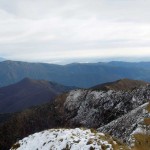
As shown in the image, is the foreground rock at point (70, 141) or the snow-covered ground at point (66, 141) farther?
the snow-covered ground at point (66, 141)

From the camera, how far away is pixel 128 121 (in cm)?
8838

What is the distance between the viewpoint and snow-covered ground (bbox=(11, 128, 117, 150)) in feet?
112

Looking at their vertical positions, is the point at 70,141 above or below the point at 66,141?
above

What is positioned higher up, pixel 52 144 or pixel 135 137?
pixel 52 144

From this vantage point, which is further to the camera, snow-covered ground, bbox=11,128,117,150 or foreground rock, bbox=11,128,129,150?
snow-covered ground, bbox=11,128,117,150

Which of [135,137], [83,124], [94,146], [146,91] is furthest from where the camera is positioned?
[83,124]

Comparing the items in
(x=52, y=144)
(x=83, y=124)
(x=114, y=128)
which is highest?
(x=52, y=144)

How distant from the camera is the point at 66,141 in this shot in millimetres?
36625

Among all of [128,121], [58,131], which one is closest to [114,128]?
[128,121]

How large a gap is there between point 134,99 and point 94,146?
120m

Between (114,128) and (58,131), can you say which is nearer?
(58,131)

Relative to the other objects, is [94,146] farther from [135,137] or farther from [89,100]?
[89,100]

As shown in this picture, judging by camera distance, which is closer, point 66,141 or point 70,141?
point 70,141

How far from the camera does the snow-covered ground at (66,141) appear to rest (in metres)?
34.2
